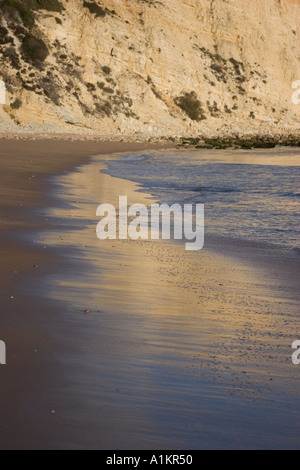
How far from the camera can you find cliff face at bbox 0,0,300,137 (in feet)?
138

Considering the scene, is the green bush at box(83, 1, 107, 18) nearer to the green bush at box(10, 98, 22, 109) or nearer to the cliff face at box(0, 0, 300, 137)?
the cliff face at box(0, 0, 300, 137)

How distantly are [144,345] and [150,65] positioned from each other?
48529 millimetres

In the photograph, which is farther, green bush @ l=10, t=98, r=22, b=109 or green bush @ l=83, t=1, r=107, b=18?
green bush @ l=83, t=1, r=107, b=18

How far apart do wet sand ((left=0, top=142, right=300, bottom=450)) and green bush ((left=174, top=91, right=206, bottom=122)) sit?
145 feet

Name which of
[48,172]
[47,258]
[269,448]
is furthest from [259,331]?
[48,172]

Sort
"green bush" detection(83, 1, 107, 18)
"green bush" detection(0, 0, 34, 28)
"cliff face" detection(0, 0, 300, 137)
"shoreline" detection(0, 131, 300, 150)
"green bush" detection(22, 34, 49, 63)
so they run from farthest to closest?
"green bush" detection(83, 1, 107, 18) < "green bush" detection(0, 0, 34, 28) < "green bush" detection(22, 34, 49, 63) < "cliff face" detection(0, 0, 300, 137) < "shoreline" detection(0, 131, 300, 150)

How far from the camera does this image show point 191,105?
52.6 meters

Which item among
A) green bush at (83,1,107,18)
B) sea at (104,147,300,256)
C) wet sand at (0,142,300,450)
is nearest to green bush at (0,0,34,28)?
green bush at (83,1,107,18)

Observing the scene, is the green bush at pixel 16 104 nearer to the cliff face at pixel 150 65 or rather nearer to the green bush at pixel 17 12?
the cliff face at pixel 150 65

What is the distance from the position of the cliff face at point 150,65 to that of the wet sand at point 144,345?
30743 millimetres

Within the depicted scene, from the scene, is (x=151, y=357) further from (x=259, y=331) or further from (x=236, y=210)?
(x=236, y=210)

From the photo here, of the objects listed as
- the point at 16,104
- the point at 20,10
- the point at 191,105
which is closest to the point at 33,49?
the point at 20,10

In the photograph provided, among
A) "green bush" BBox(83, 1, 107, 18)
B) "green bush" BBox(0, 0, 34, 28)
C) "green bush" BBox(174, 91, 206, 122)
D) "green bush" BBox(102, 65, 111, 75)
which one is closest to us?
"green bush" BBox(0, 0, 34, 28)

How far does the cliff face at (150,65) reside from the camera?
42.1 meters
